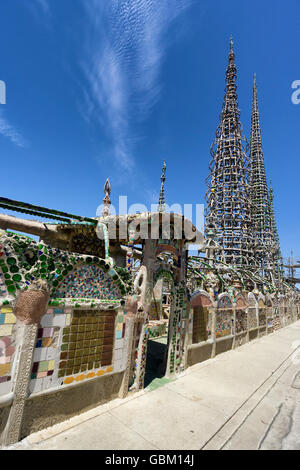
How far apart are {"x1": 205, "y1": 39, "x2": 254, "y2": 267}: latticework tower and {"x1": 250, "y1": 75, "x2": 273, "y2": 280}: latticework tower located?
18.4 feet

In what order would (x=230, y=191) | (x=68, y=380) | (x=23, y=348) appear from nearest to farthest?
(x=23, y=348)
(x=68, y=380)
(x=230, y=191)

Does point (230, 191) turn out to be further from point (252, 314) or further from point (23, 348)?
point (23, 348)

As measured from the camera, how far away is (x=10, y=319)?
4.05 m

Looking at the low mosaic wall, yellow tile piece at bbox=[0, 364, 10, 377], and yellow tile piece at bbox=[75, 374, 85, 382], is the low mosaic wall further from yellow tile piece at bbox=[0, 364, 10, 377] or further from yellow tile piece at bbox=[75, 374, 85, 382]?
yellow tile piece at bbox=[0, 364, 10, 377]

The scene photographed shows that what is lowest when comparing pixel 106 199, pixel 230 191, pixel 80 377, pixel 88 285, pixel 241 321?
pixel 80 377

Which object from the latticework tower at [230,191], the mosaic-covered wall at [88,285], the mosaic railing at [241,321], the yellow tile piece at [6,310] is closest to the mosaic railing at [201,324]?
the mosaic railing at [241,321]

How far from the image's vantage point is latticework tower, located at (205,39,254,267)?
4028 cm

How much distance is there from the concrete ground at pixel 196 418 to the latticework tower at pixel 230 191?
108 ft

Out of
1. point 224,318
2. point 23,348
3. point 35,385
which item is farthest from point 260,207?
point 23,348

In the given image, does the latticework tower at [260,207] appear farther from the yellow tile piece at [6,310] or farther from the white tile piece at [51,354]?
the yellow tile piece at [6,310]

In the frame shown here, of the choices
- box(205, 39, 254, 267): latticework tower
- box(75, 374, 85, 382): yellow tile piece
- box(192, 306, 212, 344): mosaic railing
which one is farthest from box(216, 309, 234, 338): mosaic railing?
box(205, 39, 254, 267): latticework tower

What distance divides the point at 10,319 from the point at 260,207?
52192 millimetres

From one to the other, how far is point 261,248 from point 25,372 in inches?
1917
